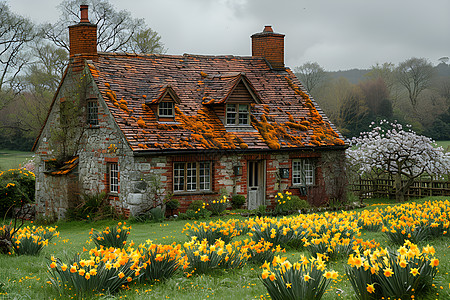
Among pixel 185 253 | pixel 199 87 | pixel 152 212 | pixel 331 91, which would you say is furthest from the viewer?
pixel 331 91

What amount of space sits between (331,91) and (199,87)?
1559 inches

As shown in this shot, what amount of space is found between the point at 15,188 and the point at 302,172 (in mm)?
13681

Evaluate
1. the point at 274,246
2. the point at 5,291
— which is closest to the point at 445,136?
the point at 274,246

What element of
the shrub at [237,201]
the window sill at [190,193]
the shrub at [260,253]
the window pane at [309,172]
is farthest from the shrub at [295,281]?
the window pane at [309,172]

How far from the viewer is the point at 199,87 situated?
24.5 m

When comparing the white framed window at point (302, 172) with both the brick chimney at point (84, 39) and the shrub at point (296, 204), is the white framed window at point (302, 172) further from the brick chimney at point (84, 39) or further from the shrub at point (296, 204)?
the brick chimney at point (84, 39)

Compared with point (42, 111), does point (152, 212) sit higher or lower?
lower

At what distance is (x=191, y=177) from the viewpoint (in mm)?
21531

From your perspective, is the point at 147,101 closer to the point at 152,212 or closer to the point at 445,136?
the point at 152,212

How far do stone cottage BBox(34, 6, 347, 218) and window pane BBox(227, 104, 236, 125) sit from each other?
0.21 feet

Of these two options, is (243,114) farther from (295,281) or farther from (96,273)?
(295,281)

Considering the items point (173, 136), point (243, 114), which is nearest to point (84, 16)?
point (173, 136)

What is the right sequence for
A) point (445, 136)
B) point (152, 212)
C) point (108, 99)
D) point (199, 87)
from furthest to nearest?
1. point (445, 136)
2. point (199, 87)
3. point (108, 99)
4. point (152, 212)

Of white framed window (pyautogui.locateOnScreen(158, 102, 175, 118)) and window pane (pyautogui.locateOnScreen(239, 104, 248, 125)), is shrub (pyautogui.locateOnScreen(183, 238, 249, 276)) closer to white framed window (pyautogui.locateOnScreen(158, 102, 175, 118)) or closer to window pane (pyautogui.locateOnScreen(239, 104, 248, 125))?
white framed window (pyautogui.locateOnScreen(158, 102, 175, 118))
